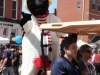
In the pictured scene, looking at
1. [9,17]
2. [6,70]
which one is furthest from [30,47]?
[9,17]

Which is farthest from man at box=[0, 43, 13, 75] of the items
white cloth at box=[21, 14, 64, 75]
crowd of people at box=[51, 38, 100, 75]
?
crowd of people at box=[51, 38, 100, 75]

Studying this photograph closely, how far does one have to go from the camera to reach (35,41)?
4.15 m

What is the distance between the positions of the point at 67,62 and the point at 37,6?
1.14 m

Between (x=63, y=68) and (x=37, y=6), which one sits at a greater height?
(x=37, y=6)

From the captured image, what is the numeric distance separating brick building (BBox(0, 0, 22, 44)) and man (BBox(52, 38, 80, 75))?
1960 cm

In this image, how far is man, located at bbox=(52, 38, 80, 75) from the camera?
3568 millimetres

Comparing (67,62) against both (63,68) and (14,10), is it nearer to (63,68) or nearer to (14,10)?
(63,68)

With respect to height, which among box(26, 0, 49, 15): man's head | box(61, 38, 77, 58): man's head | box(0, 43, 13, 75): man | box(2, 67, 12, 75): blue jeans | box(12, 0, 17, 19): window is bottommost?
box(2, 67, 12, 75): blue jeans

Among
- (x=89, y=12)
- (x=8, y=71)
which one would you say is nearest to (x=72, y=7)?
(x=89, y=12)

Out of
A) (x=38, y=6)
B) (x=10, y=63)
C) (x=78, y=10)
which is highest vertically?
(x=78, y=10)

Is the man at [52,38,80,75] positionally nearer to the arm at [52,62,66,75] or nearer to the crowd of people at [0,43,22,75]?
the arm at [52,62,66,75]

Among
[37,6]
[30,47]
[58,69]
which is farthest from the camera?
[37,6]

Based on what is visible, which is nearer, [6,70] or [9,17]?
[6,70]

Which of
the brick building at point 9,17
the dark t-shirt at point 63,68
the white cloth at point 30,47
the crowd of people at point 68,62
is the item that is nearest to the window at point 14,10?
the brick building at point 9,17
